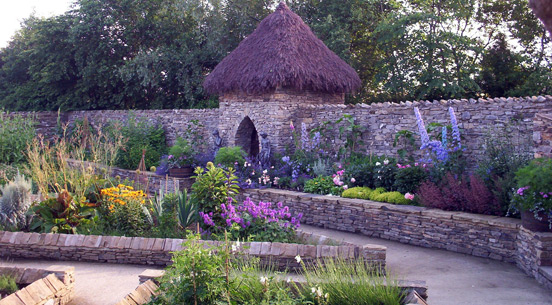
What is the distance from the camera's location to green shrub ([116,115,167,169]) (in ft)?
46.0

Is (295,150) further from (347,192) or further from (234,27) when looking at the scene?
(234,27)

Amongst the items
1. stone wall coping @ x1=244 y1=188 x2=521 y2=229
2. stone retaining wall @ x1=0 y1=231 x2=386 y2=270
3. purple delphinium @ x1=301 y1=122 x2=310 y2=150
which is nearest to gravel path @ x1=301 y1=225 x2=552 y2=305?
stone wall coping @ x1=244 y1=188 x2=521 y2=229

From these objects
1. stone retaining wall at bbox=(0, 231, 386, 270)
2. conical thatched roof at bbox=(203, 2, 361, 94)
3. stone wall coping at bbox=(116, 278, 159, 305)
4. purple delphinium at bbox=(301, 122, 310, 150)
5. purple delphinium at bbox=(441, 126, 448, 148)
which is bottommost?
stone retaining wall at bbox=(0, 231, 386, 270)

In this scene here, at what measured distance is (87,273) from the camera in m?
5.74

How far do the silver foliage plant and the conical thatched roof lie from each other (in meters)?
5.96

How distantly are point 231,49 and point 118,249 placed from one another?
12635 millimetres

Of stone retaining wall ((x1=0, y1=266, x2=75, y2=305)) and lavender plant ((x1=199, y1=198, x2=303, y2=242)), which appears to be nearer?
stone retaining wall ((x1=0, y1=266, x2=75, y2=305))

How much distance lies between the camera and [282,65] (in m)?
11.1

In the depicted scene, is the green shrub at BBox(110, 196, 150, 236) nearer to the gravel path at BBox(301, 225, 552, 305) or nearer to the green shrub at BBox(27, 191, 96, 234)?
the green shrub at BBox(27, 191, 96, 234)

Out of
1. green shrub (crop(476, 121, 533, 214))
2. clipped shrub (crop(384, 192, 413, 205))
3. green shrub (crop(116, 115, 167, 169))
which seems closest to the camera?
green shrub (crop(476, 121, 533, 214))

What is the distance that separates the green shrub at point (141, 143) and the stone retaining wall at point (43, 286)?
9220 millimetres

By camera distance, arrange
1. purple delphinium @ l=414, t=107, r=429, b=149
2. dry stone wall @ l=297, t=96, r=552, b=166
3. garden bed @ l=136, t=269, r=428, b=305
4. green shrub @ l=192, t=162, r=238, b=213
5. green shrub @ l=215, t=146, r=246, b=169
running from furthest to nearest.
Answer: green shrub @ l=215, t=146, r=246, b=169 < purple delphinium @ l=414, t=107, r=429, b=149 < dry stone wall @ l=297, t=96, r=552, b=166 < green shrub @ l=192, t=162, r=238, b=213 < garden bed @ l=136, t=269, r=428, b=305

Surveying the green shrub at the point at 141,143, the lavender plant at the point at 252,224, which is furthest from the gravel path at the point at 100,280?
the green shrub at the point at 141,143

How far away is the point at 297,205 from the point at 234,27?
35.3 feet
